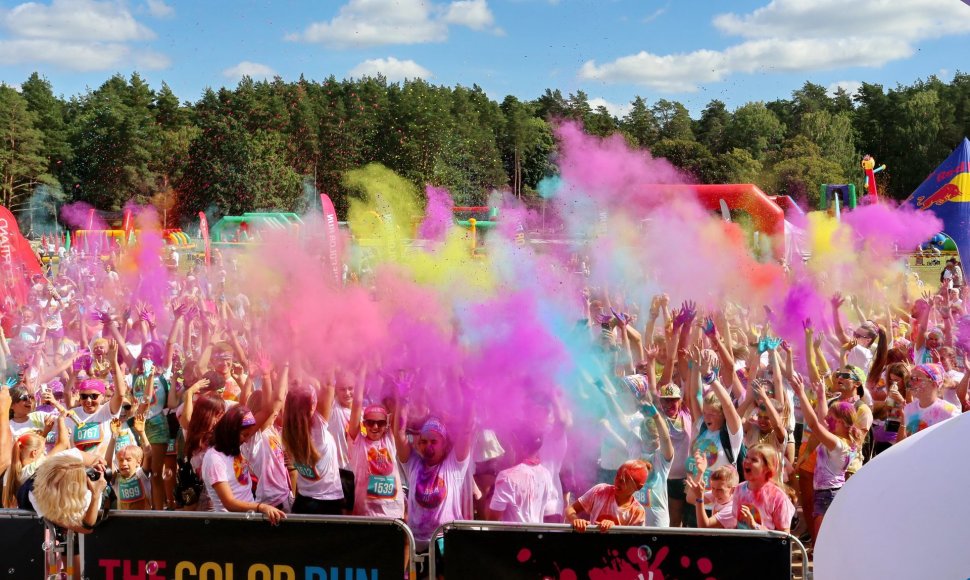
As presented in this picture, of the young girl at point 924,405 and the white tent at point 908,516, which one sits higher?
the white tent at point 908,516

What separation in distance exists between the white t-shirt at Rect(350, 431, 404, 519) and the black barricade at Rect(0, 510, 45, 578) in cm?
156

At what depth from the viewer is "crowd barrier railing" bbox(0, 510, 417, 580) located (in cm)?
446

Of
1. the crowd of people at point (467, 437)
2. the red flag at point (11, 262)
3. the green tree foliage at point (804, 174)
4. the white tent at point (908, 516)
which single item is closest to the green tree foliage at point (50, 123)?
the green tree foliage at point (804, 174)

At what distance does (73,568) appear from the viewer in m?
4.58

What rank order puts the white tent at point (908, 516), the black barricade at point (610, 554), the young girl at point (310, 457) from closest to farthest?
1. the white tent at point (908, 516)
2. the black barricade at point (610, 554)
3. the young girl at point (310, 457)

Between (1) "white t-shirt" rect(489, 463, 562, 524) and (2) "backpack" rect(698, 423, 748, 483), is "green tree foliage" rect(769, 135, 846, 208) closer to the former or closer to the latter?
(2) "backpack" rect(698, 423, 748, 483)

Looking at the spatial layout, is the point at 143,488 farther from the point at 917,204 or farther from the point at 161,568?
the point at 917,204

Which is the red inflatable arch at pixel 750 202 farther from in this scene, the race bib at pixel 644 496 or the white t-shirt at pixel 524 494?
the white t-shirt at pixel 524 494

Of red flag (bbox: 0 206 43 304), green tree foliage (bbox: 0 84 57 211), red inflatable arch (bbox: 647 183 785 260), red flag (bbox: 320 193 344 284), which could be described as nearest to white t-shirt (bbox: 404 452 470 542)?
red flag (bbox: 320 193 344 284)

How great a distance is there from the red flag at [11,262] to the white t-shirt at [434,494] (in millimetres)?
8927

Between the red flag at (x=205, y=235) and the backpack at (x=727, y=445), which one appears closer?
the backpack at (x=727, y=445)

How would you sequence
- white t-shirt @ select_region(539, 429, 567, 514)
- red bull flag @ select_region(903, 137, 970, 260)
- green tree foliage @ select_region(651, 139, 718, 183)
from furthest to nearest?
green tree foliage @ select_region(651, 139, 718, 183) < red bull flag @ select_region(903, 137, 970, 260) < white t-shirt @ select_region(539, 429, 567, 514)

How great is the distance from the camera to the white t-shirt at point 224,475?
492cm

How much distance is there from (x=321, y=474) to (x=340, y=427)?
68cm
